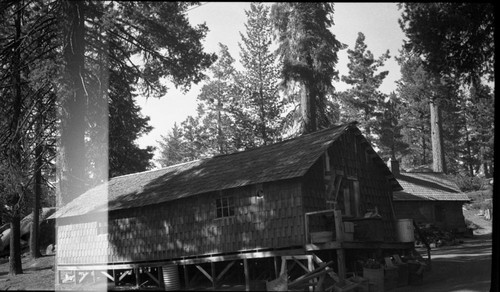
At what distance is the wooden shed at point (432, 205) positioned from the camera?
3541cm

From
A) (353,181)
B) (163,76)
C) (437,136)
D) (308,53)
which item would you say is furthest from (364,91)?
(163,76)

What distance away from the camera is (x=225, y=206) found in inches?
813

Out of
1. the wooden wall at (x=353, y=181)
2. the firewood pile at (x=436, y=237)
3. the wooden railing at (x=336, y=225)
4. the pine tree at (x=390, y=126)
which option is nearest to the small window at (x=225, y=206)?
the wooden wall at (x=353, y=181)

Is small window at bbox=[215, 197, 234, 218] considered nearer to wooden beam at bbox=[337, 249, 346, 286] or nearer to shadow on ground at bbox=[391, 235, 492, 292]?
wooden beam at bbox=[337, 249, 346, 286]

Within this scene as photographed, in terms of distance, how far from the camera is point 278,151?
21.4m

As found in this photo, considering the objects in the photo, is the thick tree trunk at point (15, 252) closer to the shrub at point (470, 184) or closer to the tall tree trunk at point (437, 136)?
the tall tree trunk at point (437, 136)

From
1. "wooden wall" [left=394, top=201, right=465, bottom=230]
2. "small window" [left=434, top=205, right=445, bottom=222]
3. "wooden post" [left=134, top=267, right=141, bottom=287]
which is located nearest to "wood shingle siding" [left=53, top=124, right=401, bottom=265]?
"wooden post" [left=134, top=267, right=141, bottom=287]

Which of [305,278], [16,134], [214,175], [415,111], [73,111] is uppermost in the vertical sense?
[415,111]

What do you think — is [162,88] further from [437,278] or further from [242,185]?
[437,278]

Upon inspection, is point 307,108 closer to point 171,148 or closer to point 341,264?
point 341,264

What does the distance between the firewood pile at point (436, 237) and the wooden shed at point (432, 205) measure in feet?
7.61

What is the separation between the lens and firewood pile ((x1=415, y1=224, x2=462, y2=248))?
102 ft

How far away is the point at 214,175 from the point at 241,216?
8.54ft

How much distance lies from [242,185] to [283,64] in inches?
537
